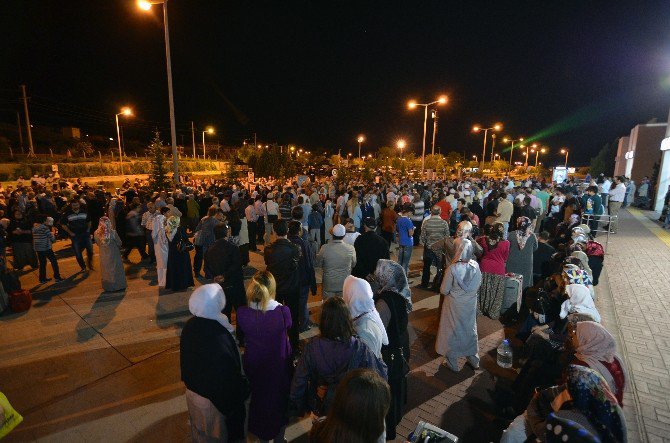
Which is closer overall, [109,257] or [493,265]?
[493,265]

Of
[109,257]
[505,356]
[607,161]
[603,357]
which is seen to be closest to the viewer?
[603,357]

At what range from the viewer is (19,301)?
693cm

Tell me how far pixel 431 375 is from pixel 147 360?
410cm

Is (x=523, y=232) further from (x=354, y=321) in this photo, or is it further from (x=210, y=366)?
(x=210, y=366)

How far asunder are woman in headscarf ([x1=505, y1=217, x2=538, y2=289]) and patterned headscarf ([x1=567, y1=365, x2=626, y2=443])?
186 inches

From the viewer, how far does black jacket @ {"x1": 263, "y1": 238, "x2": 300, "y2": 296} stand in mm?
5258

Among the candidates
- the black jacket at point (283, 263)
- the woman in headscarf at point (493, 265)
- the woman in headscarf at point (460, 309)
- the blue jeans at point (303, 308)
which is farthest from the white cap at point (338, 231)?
the woman in headscarf at point (493, 265)

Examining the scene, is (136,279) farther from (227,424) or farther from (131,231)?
(227,424)

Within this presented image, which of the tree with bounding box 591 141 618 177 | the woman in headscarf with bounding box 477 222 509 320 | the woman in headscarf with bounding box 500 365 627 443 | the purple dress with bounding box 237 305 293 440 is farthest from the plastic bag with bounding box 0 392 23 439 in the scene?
the tree with bounding box 591 141 618 177

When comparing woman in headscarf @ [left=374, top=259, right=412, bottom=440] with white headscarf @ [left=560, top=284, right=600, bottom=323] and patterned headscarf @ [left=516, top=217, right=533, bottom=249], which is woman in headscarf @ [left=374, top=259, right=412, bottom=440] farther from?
patterned headscarf @ [left=516, top=217, right=533, bottom=249]

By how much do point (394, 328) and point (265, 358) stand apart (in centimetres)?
129

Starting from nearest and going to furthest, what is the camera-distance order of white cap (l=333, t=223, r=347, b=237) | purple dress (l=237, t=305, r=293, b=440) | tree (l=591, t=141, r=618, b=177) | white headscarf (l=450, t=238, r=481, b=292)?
purple dress (l=237, t=305, r=293, b=440) → white headscarf (l=450, t=238, r=481, b=292) → white cap (l=333, t=223, r=347, b=237) → tree (l=591, t=141, r=618, b=177)

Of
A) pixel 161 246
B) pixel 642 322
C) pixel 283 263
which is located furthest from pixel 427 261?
pixel 161 246

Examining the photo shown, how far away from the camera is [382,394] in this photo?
197cm
